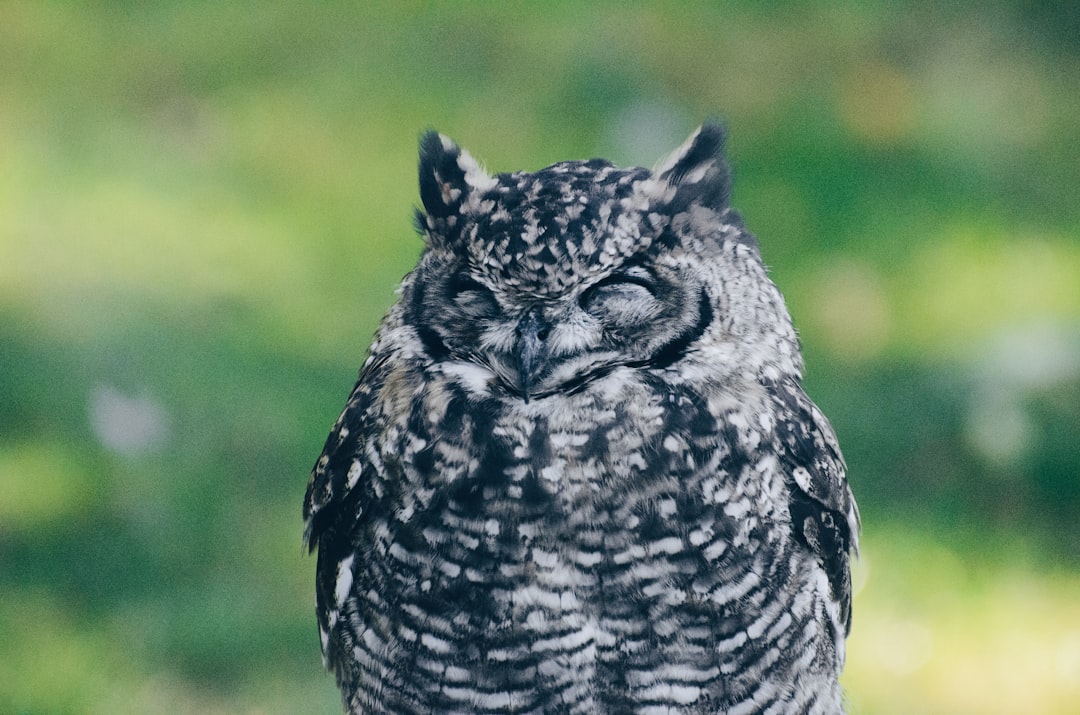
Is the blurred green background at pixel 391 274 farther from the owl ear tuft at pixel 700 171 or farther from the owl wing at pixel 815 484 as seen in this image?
the owl ear tuft at pixel 700 171

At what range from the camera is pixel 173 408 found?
381 cm

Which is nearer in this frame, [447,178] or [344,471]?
[447,178]

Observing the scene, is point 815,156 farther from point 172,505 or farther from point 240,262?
point 172,505

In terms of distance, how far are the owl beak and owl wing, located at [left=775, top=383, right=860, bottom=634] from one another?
1.41 ft

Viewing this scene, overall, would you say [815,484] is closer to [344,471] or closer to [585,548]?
[585,548]

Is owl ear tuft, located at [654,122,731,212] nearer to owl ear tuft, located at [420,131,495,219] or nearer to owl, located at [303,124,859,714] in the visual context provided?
owl, located at [303,124,859,714]

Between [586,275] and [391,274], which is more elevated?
[391,274]

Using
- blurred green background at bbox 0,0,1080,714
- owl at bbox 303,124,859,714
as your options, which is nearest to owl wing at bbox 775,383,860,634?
owl at bbox 303,124,859,714

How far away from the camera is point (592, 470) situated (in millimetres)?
1966

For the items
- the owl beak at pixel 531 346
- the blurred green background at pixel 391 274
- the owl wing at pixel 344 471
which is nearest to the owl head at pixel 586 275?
the owl beak at pixel 531 346

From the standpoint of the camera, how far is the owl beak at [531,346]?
1851 millimetres

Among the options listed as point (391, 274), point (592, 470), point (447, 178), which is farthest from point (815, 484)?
point (391, 274)

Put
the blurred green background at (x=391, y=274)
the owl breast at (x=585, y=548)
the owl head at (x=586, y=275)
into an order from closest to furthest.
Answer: the owl head at (x=586, y=275) < the owl breast at (x=585, y=548) < the blurred green background at (x=391, y=274)

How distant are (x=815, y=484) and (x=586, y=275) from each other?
56 centimetres
